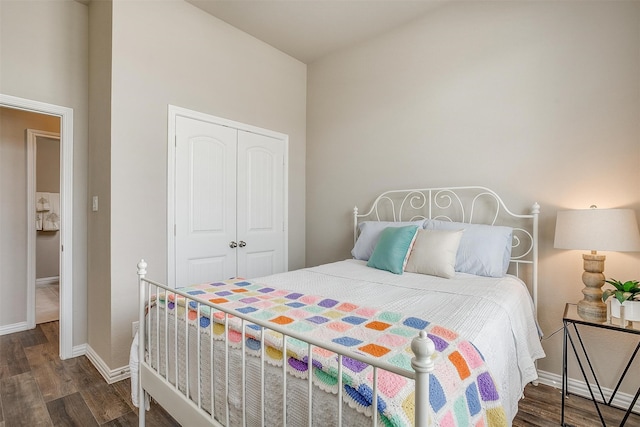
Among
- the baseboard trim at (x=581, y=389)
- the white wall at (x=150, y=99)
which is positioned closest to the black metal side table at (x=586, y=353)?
the baseboard trim at (x=581, y=389)

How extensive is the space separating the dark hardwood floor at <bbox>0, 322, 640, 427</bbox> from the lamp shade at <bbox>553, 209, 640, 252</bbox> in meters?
1.00

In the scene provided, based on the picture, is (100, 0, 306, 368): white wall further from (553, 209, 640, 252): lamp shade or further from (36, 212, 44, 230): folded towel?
(36, 212, 44, 230): folded towel

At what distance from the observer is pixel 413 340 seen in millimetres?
664

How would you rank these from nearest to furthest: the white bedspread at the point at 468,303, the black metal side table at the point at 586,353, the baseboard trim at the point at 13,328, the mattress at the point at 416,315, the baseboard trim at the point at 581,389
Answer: the mattress at the point at 416,315 < the white bedspread at the point at 468,303 < the black metal side table at the point at 586,353 < the baseboard trim at the point at 581,389 < the baseboard trim at the point at 13,328

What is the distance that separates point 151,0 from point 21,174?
2.22m

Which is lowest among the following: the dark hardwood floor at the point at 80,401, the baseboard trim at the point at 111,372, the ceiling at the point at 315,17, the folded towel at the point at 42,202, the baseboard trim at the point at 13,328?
the dark hardwood floor at the point at 80,401

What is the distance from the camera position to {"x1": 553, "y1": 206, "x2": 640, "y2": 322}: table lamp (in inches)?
67.2

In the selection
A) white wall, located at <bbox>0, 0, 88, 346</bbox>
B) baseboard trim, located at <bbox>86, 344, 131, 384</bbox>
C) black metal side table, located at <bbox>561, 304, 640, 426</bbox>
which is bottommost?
baseboard trim, located at <bbox>86, 344, 131, 384</bbox>

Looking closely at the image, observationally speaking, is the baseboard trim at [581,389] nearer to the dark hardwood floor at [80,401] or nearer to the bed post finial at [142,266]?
the dark hardwood floor at [80,401]

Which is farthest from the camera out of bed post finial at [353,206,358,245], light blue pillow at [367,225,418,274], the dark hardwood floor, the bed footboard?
bed post finial at [353,206,358,245]

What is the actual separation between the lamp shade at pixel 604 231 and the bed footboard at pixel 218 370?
1610 millimetres

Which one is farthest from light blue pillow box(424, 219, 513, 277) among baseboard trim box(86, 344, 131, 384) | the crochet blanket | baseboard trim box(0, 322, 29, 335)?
baseboard trim box(0, 322, 29, 335)

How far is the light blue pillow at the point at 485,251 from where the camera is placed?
2.11 metres

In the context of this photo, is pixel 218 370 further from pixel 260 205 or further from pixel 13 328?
pixel 13 328
